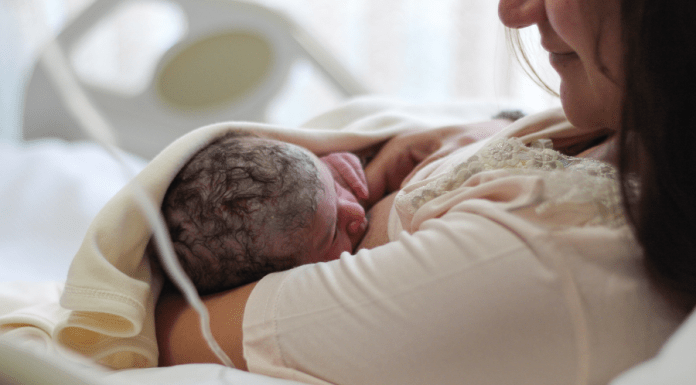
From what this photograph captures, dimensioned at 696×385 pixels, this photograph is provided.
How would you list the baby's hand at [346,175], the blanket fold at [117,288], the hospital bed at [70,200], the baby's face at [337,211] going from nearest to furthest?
1. the hospital bed at [70,200]
2. the blanket fold at [117,288]
3. the baby's face at [337,211]
4. the baby's hand at [346,175]

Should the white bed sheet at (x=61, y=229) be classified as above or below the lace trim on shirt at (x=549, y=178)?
below

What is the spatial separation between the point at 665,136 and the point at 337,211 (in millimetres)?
420

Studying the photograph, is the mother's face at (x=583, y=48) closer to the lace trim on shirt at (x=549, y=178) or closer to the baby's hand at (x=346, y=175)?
the lace trim on shirt at (x=549, y=178)

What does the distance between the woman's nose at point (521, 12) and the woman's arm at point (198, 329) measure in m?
0.45

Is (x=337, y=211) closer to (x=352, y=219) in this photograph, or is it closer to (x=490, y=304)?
(x=352, y=219)

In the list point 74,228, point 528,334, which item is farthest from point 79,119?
point 74,228

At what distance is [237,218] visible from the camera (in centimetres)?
60

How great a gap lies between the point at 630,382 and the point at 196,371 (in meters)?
0.39

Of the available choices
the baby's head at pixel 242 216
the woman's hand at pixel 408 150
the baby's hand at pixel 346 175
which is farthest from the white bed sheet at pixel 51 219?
the woman's hand at pixel 408 150

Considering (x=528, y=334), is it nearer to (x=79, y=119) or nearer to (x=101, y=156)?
(x=79, y=119)

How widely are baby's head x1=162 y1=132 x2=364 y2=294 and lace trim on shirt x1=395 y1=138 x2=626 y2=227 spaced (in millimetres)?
130

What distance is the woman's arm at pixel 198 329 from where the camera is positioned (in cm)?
52

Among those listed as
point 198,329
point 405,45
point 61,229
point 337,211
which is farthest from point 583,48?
point 405,45

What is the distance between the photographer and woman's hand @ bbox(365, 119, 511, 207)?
907 millimetres
